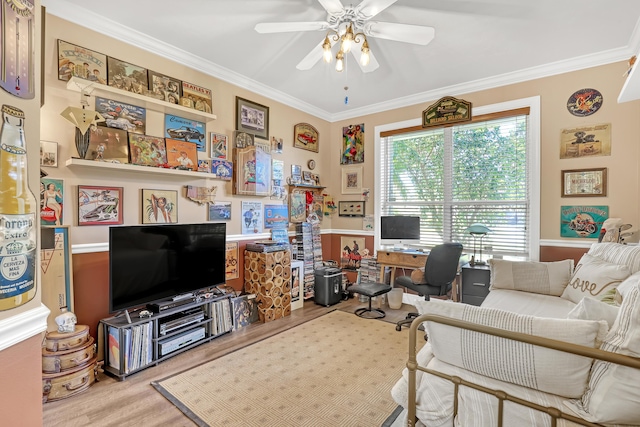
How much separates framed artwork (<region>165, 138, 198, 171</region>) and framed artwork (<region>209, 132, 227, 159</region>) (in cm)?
25

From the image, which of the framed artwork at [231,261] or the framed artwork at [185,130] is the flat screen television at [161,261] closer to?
the framed artwork at [231,261]

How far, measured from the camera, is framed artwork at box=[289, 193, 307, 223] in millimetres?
4379

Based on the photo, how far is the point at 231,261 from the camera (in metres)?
3.56

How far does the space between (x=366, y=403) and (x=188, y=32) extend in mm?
3336

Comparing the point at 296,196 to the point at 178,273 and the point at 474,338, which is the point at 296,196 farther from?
the point at 474,338

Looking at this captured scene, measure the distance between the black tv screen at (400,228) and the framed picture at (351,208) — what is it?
0.55 m

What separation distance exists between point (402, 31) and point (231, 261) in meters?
2.83

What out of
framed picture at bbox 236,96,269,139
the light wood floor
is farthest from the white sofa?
framed picture at bbox 236,96,269,139

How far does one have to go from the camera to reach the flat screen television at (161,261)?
7.86 feet

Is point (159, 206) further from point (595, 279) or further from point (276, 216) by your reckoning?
point (595, 279)

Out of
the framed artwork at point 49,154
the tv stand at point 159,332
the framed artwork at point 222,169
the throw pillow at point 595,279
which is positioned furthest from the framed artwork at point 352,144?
the framed artwork at point 49,154

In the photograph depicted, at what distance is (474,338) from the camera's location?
1173mm

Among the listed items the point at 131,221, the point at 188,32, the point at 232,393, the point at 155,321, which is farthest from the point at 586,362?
the point at 188,32

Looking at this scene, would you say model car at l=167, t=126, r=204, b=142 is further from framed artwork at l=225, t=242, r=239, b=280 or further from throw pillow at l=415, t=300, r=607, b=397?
throw pillow at l=415, t=300, r=607, b=397
